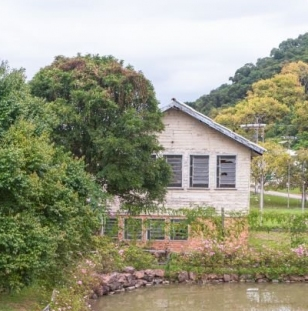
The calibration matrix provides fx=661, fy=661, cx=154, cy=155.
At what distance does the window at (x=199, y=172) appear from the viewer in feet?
91.2

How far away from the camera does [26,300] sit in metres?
16.2

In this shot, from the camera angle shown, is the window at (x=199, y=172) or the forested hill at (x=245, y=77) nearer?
the window at (x=199, y=172)

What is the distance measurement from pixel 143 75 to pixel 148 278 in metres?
7.12

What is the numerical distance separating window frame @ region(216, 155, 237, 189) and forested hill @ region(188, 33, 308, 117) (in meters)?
38.0

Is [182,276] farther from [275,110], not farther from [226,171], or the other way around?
[275,110]

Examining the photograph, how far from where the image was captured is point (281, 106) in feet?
199

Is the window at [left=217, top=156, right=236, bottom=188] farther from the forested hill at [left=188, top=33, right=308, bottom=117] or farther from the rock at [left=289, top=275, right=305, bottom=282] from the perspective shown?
the forested hill at [left=188, top=33, right=308, bottom=117]

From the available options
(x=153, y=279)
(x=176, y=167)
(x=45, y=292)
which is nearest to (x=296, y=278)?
(x=153, y=279)

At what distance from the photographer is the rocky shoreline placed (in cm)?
2088

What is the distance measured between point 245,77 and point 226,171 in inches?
2276

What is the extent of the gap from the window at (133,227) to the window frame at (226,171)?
402 centimetres

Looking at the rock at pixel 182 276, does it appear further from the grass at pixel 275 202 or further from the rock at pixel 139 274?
the grass at pixel 275 202

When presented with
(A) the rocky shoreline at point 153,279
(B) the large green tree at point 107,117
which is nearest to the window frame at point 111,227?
(B) the large green tree at point 107,117

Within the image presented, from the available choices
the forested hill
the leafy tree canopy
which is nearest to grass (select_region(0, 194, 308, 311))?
the leafy tree canopy
